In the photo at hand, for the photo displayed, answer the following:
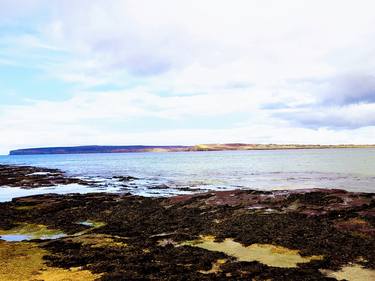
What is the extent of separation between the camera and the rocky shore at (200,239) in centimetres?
1423

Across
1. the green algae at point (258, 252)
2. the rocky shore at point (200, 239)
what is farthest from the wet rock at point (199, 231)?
the green algae at point (258, 252)

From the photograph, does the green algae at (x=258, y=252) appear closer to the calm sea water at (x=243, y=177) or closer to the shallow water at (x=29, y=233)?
the shallow water at (x=29, y=233)

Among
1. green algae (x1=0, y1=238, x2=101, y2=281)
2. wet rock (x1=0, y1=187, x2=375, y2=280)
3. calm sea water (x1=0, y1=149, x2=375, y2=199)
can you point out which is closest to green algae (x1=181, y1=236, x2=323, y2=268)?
wet rock (x1=0, y1=187, x2=375, y2=280)

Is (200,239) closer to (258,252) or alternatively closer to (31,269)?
(258,252)

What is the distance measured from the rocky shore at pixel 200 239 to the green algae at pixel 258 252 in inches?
1.7

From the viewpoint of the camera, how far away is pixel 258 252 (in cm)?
1717

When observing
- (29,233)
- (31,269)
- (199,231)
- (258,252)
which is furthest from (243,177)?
(31,269)

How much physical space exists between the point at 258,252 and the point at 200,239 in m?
3.64

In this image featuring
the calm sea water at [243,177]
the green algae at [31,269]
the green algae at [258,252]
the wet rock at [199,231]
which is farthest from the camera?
the calm sea water at [243,177]

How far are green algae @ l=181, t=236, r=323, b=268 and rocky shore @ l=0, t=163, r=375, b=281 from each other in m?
0.04

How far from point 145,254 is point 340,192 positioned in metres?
20.7

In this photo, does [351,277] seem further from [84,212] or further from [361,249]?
[84,212]

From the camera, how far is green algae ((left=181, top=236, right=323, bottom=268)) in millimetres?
15554

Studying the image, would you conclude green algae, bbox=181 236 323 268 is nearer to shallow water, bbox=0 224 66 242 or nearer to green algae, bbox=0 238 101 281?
green algae, bbox=0 238 101 281
